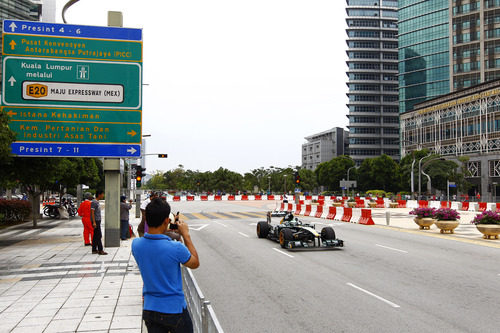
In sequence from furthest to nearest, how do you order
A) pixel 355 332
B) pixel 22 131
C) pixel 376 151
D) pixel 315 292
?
pixel 376 151 → pixel 22 131 → pixel 315 292 → pixel 355 332

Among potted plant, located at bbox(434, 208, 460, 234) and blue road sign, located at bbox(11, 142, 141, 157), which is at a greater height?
blue road sign, located at bbox(11, 142, 141, 157)

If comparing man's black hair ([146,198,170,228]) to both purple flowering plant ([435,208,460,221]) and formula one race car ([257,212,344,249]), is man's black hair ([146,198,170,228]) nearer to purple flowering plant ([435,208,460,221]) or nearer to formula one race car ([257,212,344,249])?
formula one race car ([257,212,344,249])

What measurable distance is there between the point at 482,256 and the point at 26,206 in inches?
1108

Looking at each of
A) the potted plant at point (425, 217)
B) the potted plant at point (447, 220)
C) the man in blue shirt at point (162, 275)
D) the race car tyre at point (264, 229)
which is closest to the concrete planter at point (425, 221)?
the potted plant at point (425, 217)

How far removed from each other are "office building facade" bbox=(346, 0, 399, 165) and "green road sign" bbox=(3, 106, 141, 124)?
13119 centimetres

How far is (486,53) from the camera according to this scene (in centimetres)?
9812

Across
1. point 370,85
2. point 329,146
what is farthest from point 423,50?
point 329,146

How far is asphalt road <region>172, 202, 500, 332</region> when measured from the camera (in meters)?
7.08

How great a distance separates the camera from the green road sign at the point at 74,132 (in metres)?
15.3

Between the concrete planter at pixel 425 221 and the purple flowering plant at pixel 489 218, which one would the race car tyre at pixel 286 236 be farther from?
the concrete planter at pixel 425 221

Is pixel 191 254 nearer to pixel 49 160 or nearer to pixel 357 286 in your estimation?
pixel 357 286

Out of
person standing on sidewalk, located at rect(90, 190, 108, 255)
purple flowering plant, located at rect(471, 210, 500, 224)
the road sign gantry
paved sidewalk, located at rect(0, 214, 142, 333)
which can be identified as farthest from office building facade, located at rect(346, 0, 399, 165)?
paved sidewalk, located at rect(0, 214, 142, 333)

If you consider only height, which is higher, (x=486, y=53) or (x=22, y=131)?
(x=486, y=53)

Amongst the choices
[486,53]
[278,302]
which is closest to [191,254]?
[278,302]
